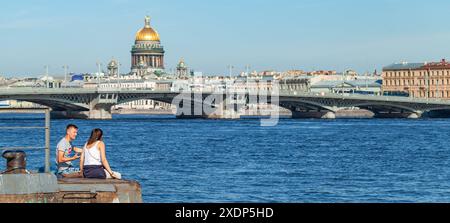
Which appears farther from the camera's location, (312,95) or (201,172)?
(312,95)

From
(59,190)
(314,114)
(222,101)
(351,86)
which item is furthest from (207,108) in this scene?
(59,190)

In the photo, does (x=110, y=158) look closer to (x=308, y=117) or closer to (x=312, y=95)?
(x=312, y=95)

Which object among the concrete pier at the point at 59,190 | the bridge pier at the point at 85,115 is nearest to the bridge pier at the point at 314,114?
the bridge pier at the point at 85,115

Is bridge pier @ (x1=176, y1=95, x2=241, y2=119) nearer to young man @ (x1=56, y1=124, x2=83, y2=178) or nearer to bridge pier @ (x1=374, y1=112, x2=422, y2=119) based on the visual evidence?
bridge pier @ (x1=374, y1=112, x2=422, y2=119)

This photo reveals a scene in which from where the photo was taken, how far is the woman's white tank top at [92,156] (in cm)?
884

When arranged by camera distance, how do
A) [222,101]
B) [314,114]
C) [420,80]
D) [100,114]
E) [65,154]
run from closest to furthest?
[65,154], [100,114], [222,101], [314,114], [420,80]

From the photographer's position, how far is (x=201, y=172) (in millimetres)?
26391

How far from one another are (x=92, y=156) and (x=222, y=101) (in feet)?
263

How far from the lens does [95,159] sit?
891cm

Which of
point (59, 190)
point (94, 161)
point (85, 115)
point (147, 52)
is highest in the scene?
point (147, 52)

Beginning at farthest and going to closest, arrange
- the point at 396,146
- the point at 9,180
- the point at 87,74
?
the point at 87,74, the point at 396,146, the point at 9,180

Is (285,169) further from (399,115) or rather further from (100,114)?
(399,115)
